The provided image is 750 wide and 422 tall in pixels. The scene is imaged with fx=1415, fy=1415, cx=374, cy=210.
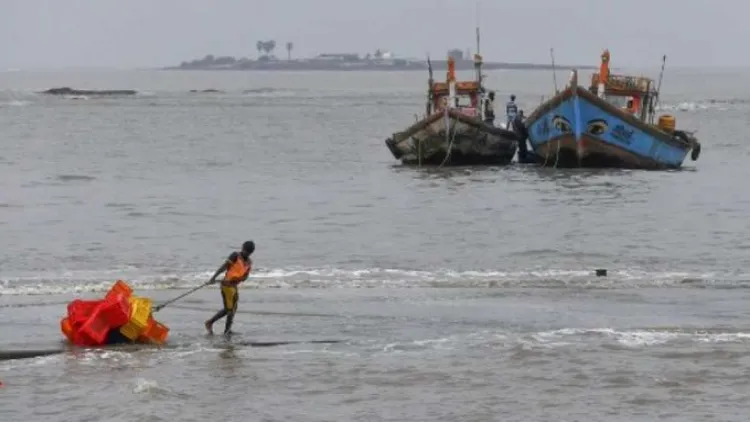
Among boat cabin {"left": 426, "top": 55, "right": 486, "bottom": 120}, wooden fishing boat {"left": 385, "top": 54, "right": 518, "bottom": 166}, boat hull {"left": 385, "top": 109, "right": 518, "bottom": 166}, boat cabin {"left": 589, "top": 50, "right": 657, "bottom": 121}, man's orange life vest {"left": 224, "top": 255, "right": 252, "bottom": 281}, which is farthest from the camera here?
boat cabin {"left": 426, "top": 55, "right": 486, "bottom": 120}

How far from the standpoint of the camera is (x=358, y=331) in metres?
16.8

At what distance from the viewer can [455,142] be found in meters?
42.8

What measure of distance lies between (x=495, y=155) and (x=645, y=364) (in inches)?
1154

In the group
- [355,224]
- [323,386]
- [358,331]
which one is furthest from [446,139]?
[323,386]

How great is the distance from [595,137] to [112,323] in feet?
91.1

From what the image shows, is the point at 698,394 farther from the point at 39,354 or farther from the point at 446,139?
the point at 446,139

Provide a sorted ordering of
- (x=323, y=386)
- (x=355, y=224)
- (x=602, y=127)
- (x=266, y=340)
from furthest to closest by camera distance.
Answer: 1. (x=602, y=127)
2. (x=355, y=224)
3. (x=266, y=340)
4. (x=323, y=386)

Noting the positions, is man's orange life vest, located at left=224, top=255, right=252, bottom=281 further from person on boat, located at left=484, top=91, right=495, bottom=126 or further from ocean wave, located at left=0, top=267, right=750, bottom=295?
person on boat, located at left=484, top=91, right=495, bottom=126

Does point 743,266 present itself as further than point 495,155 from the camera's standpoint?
No

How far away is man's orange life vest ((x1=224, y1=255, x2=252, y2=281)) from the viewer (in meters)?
16.0

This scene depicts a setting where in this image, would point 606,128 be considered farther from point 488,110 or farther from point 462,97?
point 462,97

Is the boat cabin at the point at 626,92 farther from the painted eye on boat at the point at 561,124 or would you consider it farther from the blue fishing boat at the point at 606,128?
the painted eye on boat at the point at 561,124

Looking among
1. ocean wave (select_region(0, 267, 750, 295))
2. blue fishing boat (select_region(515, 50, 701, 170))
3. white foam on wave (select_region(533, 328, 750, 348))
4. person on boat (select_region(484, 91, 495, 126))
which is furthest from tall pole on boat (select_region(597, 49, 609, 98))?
white foam on wave (select_region(533, 328, 750, 348))

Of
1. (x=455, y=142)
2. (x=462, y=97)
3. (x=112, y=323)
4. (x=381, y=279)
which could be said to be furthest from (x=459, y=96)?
(x=112, y=323)
